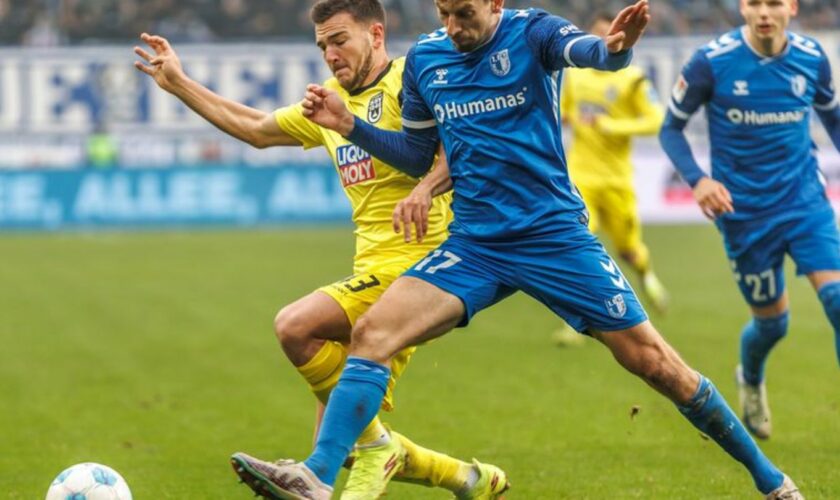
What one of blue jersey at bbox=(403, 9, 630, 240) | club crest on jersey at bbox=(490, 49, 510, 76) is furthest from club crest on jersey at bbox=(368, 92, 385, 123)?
club crest on jersey at bbox=(490, 49, 510, 76)

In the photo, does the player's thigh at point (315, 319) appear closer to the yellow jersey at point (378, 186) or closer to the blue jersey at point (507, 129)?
the yellow jersey at point (378, 186)

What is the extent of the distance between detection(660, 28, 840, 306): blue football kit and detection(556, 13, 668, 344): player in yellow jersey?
17.9ft

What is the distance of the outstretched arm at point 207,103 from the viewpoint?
275 inches

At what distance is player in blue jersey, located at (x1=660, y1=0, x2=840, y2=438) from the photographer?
8.39 m

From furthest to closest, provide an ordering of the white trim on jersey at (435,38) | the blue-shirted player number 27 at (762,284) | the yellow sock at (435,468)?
the blue-shirted player number 27 at (762,284)
the yellow sock at (435,468)
the white trim on jersey at (435,38)

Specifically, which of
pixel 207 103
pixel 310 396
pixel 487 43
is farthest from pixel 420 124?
pixel 310 396

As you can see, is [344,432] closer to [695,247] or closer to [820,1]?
[695,247]

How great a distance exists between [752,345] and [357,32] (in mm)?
3426

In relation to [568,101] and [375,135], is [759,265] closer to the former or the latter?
[375,135]

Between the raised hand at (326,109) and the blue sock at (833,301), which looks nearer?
the raised hand at (326,109)

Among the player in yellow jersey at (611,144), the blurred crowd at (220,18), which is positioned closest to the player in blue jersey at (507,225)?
the player in yellow jersey at (611,144)

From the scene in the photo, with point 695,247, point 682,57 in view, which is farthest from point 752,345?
point 682,57

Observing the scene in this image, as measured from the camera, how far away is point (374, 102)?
23.0 feet

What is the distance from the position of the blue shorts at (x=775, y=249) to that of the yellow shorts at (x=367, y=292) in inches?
99.7
